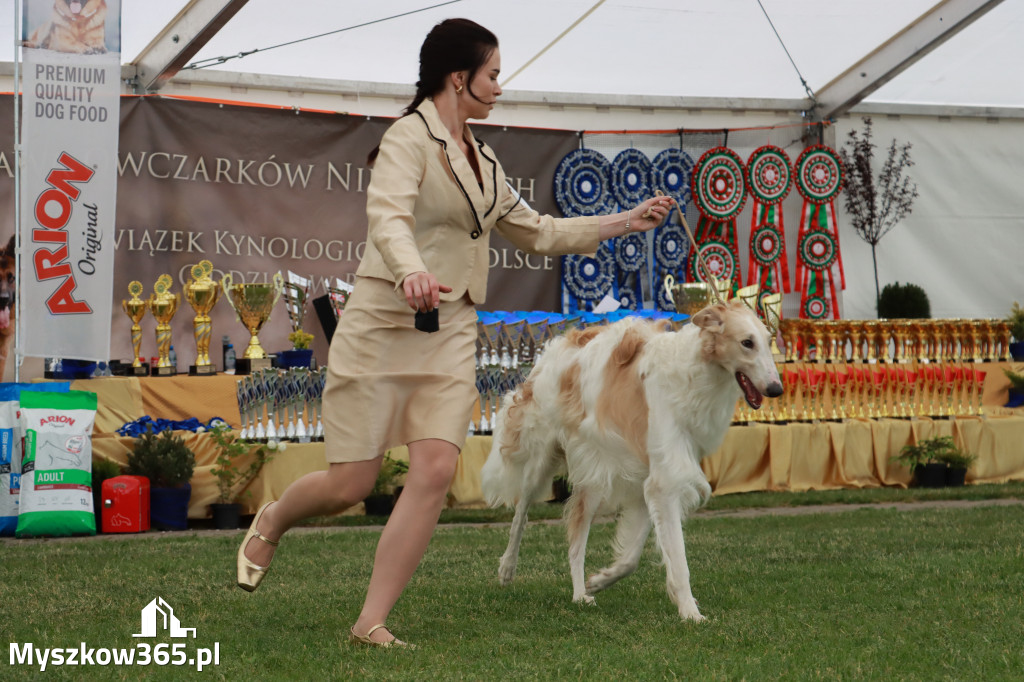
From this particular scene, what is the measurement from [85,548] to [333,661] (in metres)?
3.35

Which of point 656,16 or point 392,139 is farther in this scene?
point 656,16

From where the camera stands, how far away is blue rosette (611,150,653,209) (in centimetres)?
1112

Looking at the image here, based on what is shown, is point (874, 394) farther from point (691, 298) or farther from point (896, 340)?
point (691, 298)

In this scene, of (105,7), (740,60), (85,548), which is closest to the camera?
(85,548)

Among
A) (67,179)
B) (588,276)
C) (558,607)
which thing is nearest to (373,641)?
(558,607)

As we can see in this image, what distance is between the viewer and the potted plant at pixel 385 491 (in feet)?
25.6

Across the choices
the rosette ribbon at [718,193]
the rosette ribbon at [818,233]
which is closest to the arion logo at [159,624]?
the rosette ribbon at [718,193]

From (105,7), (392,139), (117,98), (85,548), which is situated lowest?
(85,548)

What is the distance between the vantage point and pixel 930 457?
30.5 ft

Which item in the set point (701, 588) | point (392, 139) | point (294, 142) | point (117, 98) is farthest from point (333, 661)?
point (294, 142)

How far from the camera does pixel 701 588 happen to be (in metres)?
4.82

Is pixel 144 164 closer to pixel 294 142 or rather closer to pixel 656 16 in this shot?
pixel 294 142

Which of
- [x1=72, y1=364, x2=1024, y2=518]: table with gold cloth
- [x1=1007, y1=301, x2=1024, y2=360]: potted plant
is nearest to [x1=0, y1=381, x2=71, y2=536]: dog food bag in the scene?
[x1=72, y1=364, x2=1024, y2=518]: table with gold cloth

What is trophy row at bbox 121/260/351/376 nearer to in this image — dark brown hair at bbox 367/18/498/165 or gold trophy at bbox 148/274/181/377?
gold trophy at bbox 148/274/181/377
